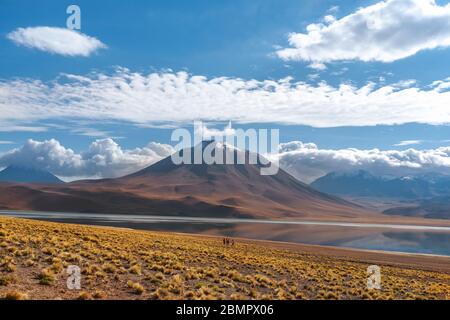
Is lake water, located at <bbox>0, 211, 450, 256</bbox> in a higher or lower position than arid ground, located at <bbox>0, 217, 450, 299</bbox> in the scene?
Result: lower

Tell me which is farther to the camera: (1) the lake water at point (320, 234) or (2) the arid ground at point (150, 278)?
(1) the lake water at point (320, 234)

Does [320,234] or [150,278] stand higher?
[150,278]

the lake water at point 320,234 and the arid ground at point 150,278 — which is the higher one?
the arid ground at point 150,278

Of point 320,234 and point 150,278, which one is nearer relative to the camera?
point 150,278

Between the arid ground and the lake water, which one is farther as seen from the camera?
the lake water
